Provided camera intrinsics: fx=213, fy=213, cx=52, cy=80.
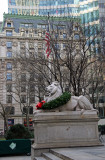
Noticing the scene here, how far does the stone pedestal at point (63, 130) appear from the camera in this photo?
9344 mm

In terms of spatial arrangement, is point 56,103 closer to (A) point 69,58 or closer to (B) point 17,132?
(B) point 17,132

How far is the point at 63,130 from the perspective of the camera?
957cm

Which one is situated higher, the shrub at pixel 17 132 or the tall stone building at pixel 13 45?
the tall stone building at pixel 13 45

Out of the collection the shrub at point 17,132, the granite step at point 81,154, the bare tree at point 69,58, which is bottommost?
the shrub at point 17,132

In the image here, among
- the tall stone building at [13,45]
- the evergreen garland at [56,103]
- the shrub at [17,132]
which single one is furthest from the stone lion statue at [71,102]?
the tall stone building at [13,45]

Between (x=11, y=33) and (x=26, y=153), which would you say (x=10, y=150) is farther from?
(x=11, y=33)

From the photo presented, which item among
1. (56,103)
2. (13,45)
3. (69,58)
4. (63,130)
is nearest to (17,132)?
(69,58)

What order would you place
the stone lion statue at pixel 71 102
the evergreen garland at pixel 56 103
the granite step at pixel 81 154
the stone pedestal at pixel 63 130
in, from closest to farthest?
the granite step at pixel 81 154, the stone pedestal at pixel 63 130, the evergreen garland at pixel 56 103, the stone lion statue at pixel 71 102

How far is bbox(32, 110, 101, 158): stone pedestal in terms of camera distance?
9.34m

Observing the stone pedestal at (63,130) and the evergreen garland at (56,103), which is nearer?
the stone pedestal at (63,130)

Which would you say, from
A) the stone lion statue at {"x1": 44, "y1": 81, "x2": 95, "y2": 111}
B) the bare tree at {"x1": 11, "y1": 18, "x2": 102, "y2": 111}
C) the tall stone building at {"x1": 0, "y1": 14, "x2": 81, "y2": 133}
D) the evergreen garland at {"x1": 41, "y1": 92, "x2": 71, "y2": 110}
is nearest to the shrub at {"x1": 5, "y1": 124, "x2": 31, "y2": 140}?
the bare tree at {"x1": 11, "y1": 18, "x2": 102, "y2": 111}

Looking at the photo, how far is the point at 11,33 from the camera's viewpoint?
50562mm

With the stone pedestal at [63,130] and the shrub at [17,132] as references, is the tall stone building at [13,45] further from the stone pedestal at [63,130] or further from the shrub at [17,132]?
the stone pedestal at [63,130]

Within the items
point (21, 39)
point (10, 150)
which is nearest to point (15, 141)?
point (10, 150)
